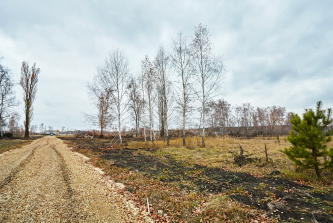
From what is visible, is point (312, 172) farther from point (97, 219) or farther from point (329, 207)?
point (97, 219)

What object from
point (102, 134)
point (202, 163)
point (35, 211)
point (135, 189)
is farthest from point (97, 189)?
point (102, 134)

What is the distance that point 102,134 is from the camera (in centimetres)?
3192

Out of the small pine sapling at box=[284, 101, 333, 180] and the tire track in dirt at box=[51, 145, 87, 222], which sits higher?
the small pine sapling at box=[284, 101, 333, 180]

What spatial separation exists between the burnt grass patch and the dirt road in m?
1.43

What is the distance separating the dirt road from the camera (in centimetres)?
398

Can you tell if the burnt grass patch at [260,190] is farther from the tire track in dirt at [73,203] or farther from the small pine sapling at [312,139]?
the tire track in dirt at [73,203]

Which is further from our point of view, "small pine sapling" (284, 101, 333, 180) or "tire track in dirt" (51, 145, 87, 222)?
"small pine sapling" (284, 101, 333, 180)

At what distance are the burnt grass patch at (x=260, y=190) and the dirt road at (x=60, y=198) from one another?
4.68ft

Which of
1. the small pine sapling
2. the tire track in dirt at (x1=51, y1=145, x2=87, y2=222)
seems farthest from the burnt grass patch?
the tire track in dirt at (x1=51, y1=145, x2=87, y2=222)

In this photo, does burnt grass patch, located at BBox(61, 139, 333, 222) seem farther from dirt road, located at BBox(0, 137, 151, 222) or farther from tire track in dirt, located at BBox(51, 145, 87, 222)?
tire track in dirt, located at BBox(51, 145, 87, 222)

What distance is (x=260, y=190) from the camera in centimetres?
543

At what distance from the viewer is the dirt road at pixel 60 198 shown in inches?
157

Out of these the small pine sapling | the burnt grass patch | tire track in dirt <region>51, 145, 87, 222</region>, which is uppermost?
the small pine sapling

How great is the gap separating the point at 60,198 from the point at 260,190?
7.10 m
